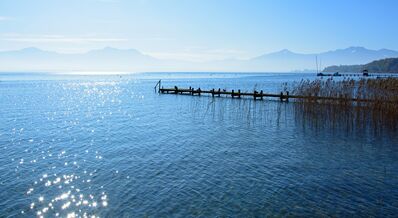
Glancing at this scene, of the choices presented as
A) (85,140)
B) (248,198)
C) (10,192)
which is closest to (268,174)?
(248,198)

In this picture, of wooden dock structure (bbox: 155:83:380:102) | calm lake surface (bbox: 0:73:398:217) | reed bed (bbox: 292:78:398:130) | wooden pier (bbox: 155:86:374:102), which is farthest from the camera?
wooden pier (bbox: 155:86:374:102)

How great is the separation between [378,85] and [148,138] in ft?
59.9

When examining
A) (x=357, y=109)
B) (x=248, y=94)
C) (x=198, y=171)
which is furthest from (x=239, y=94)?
(x=198, y=171)

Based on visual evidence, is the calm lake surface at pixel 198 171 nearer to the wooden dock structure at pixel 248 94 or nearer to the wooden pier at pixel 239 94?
the wooden dock structure at pixel 248 94

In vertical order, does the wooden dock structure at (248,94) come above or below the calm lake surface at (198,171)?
→ above

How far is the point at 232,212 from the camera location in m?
9.33

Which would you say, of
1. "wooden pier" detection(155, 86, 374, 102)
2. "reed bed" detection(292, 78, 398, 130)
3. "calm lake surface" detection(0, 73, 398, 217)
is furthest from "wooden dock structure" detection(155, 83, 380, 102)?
"calm lake surface" detection(0, 73, 398, 217)

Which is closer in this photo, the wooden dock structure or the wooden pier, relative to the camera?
the wooden dock structure

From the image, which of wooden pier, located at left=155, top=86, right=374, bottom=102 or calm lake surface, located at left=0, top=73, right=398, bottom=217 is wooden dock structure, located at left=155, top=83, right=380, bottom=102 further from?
calm lake surface, located at left=0, top=73, right=398, bottom=217

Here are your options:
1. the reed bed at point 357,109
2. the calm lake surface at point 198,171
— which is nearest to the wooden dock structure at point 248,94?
the reed bed at point 357,109

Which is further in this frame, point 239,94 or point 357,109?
point 239,94

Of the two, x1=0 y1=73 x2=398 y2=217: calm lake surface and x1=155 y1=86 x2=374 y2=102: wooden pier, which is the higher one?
x1=155 y1=86 x2=374 y2=102: wooden pier

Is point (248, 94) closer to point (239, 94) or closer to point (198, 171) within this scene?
point (239, 94)

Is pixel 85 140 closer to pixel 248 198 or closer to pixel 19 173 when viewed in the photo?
pixel 19 173
